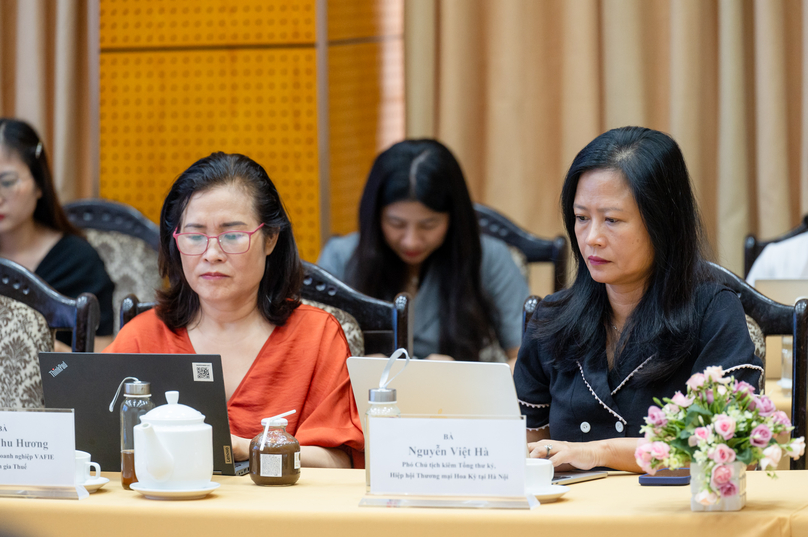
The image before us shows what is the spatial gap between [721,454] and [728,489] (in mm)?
53

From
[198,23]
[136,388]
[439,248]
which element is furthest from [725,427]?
[198,23]

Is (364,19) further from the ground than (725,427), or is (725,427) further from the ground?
(364,19)

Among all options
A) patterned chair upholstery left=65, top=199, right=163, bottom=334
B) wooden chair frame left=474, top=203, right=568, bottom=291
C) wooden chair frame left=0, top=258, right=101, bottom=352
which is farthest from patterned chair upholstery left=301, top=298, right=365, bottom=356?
patterned chair upholstery left=65, top=199, right=163, bottom=334

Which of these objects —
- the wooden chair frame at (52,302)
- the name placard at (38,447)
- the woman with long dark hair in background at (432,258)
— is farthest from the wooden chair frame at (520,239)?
the name placard at (38,447)

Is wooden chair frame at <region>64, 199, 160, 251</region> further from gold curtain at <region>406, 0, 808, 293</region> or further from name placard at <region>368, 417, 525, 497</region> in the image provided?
name placard at <region>368, 417, 525, 497</region>

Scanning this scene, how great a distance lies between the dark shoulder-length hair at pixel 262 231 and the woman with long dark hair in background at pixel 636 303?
0.61 m

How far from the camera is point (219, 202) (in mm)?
1992

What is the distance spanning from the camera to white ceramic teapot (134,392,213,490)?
1401mm

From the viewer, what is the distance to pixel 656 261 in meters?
1.85

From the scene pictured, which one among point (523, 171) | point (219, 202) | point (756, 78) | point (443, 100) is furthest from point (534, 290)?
point (219, 202)

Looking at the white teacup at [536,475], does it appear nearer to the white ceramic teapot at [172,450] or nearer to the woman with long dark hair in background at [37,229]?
the white ceramic teapot at [172,450]

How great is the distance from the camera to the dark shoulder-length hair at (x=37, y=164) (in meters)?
3.25

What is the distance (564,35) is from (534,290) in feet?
3.71

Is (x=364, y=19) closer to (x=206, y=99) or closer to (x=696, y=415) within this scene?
(x=206, y=99)
